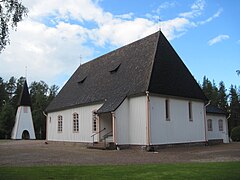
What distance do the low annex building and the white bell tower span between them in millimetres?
22606

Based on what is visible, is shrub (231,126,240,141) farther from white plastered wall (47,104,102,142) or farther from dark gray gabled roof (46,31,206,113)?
white plastered wall (47,104,102,142)

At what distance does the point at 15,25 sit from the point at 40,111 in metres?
51.5

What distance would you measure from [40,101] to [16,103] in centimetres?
711

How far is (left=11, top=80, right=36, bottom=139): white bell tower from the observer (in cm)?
5150

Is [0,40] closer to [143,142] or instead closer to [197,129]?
[143,142]

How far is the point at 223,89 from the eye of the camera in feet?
245

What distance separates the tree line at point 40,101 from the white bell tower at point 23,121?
2.86 meters

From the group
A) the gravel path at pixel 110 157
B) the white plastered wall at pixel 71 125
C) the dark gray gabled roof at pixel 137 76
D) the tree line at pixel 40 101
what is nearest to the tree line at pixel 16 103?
the tree line at pixel 40 101

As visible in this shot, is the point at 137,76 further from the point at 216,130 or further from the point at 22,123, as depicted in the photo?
the point at 22,123

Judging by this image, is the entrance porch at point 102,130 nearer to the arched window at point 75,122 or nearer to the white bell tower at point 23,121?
the arched window at point 75,122

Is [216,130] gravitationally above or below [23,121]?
below

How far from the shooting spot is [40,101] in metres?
63.4

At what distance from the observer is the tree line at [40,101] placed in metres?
55.2

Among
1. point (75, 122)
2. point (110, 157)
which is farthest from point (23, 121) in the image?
point (110, 157)
